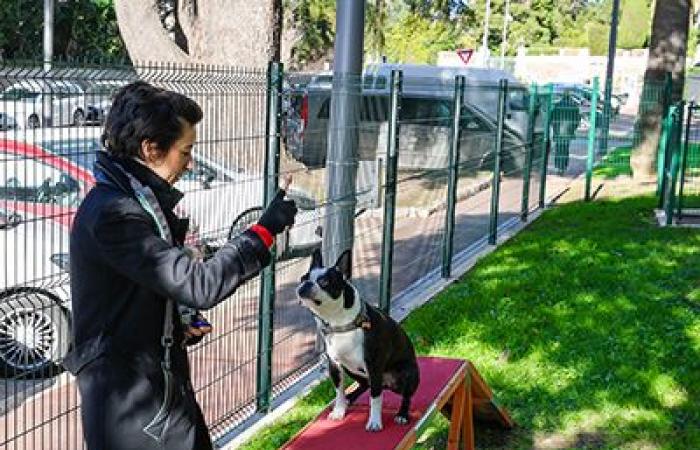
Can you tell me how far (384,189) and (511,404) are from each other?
7.00 feet

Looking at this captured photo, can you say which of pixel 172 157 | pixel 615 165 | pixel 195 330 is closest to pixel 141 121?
pixel 172 157

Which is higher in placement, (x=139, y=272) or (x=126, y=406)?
(x=139, y=272)

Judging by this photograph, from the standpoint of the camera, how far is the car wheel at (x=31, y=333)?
378cm

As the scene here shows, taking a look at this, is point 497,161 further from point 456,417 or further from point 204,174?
point 204,174

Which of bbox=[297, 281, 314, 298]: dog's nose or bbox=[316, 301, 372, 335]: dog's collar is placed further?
bbox=[316, 301, 372, 335]: dog's collar

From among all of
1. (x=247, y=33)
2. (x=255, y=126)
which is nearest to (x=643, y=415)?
(x=255, y=126)

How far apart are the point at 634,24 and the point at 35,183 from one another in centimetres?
8873

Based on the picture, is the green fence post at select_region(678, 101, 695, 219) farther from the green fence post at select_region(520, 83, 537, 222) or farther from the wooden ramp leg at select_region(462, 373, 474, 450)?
the wooden ramp leg at select_region(462, 373, 474, 450)

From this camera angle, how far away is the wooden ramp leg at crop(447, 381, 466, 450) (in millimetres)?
4957

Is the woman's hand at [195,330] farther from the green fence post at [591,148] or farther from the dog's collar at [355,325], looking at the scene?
the green fence post at [591,148]

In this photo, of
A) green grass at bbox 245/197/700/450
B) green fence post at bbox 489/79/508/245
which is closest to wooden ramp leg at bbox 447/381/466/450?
green grass at bbox 245/197/700/450

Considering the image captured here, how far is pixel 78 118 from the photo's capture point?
3697mm

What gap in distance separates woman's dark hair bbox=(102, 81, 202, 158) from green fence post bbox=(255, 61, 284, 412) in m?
2.42

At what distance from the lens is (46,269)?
12.6 ft
